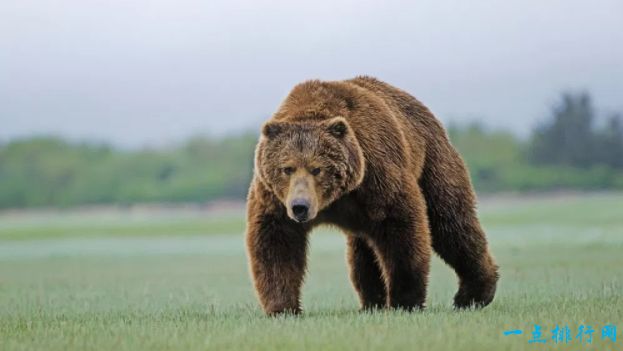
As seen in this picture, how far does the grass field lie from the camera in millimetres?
5922

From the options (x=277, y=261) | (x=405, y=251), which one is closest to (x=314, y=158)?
(x=277, y=261)

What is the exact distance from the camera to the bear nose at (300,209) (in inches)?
268

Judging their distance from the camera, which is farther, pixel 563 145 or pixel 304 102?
pixel 563 145

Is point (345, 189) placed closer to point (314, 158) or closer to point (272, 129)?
point (314, 158)

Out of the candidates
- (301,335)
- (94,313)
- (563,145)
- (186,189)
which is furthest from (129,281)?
(186,189)

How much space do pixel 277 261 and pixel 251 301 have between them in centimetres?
263

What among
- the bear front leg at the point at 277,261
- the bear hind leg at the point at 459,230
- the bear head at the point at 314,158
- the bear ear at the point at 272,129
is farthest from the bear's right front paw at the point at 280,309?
the bear hind leg at the point at 459,230

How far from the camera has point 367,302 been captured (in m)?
8.59

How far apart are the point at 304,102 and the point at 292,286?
130cm

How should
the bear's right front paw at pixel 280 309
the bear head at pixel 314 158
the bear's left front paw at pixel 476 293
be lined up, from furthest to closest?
the bear's left front paw at pixel 476 293 → the bear's right front paw at pixel 280 309 → the bear head at pixel 314 158

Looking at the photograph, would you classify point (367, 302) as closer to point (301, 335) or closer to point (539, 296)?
point (539, 296)

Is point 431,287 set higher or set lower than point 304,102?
lower

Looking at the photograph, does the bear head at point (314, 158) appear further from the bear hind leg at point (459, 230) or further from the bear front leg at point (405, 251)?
the bear hind leg at point (459, 230)

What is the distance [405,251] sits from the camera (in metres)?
7.58
